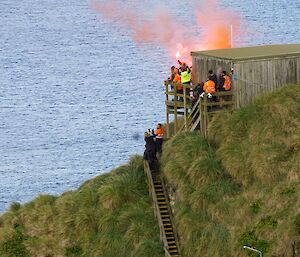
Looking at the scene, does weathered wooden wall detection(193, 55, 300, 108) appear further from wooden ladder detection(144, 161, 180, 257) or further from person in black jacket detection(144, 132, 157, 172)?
wooden ladder detection(144, 161, 180, 257)

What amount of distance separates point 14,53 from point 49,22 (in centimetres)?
2446

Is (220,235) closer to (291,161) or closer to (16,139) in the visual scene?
(291,161)

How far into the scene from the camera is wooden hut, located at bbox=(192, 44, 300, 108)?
48.4m

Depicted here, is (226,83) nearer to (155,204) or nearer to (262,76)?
(262,76)

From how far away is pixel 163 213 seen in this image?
4572 cm

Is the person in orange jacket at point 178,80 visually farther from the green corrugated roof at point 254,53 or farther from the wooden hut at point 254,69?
the green corrugated roof at point 254,53

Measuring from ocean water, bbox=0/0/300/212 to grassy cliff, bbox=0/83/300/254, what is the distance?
4372cm

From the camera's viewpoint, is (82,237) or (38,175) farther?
(38,175)

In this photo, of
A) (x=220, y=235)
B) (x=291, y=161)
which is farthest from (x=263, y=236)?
(x=291, y=161)

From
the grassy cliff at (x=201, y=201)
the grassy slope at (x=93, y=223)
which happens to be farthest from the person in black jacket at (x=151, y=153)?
the grassy slope at (x=93, y=223)

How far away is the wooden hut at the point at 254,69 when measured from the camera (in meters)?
48.4

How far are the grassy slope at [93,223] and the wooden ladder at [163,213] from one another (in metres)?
0.54

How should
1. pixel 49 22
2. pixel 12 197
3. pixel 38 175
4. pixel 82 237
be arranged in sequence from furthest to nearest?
pixel 49 22
pixel 38 175
pixel 12 197
pixel 82 237

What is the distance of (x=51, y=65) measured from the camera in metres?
157
